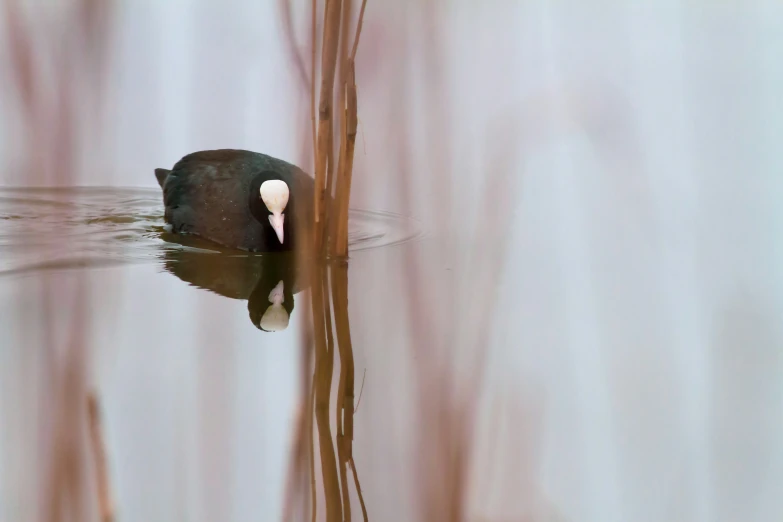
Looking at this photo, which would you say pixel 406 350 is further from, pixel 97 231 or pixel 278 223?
pixel 97 231

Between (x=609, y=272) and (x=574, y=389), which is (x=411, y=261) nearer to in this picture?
(x=574, y=389)

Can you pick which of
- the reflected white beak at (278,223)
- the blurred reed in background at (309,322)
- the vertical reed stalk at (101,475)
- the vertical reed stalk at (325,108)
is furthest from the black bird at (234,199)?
the vertical reed stalk at (101,475)

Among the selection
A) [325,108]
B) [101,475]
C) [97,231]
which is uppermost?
[325,108]

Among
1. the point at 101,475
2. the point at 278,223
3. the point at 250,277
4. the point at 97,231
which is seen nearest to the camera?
the point at 101,475

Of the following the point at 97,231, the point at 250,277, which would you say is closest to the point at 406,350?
the point at 250,277

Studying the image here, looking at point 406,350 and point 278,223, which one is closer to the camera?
point 406,350

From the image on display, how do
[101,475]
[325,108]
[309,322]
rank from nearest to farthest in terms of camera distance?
[101,475], [309,322], [325,108]

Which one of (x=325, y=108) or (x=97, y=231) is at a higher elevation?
(x=325, y=108)
